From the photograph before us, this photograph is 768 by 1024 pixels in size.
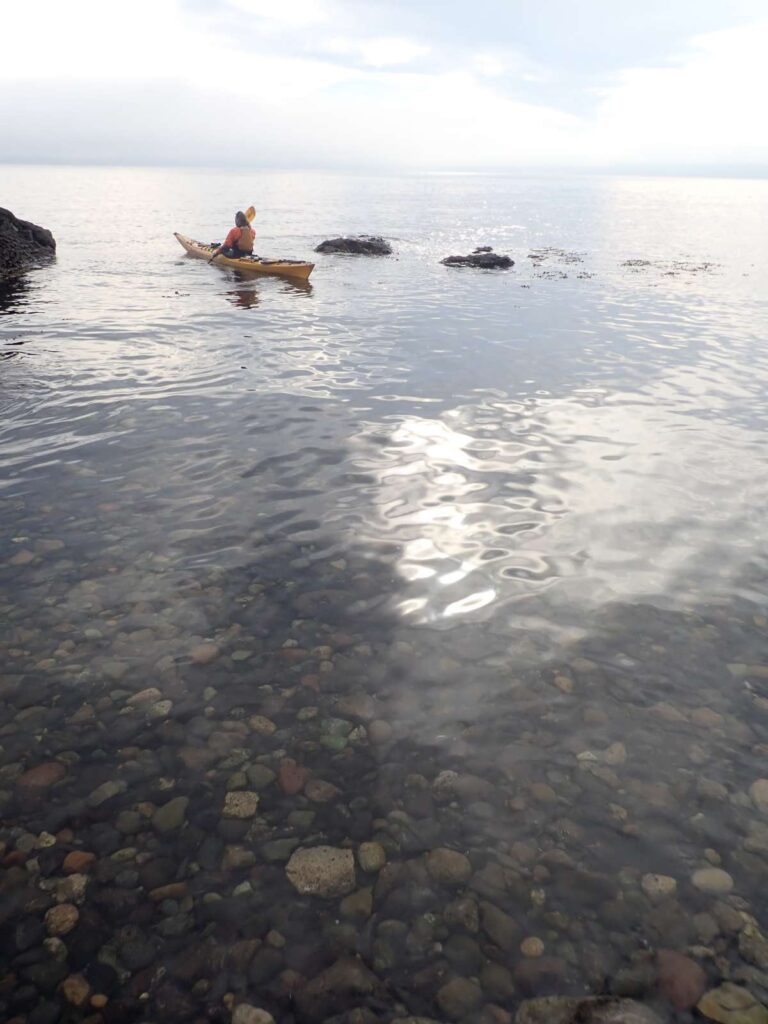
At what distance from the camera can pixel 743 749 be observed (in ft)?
18.2

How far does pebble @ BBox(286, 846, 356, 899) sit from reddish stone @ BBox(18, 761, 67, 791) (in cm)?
197

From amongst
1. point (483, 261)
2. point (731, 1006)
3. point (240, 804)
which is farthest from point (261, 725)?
point (483, 261)

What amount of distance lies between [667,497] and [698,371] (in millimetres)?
9817

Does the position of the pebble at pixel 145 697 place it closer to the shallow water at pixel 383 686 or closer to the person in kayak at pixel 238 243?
the shallow water at pixel 383 686

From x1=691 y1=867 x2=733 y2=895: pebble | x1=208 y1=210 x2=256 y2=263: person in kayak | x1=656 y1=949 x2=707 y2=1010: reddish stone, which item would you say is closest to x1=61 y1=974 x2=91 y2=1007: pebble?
x1=656 y1=949 x2=707 y2=1010: reddish stone

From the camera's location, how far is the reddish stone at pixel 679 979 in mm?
3758

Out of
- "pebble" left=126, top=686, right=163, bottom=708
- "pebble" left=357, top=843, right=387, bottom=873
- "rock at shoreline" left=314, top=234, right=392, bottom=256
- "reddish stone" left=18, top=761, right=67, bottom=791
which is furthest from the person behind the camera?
"rock at shoreline" left=314, top=234, right=392, bottom=256

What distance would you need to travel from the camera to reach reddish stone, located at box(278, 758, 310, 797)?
5090 millimetres

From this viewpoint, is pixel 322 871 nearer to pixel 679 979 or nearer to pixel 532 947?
pixel 532 947

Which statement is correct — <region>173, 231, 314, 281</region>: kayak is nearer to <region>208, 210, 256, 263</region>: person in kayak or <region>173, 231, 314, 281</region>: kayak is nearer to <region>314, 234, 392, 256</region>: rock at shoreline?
<region>208, 210, 256, 263</region>: person in kayak

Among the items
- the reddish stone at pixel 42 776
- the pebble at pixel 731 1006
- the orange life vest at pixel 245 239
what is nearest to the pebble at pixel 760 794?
the pebble at pixel 731 1006

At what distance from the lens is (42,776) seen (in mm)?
5062

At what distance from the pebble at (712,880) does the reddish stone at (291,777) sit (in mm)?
2828

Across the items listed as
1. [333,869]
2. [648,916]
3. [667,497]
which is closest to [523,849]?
[648,916]
